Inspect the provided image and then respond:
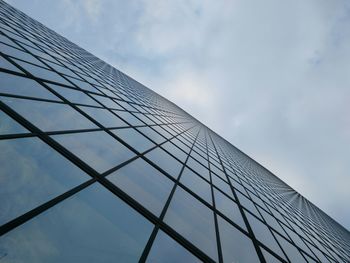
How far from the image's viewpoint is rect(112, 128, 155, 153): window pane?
Answer: 9459mm

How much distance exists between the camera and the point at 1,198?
3.72m

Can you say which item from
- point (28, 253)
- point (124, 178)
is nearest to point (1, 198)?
point (28, 253)

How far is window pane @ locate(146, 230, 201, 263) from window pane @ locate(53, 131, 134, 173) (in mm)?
2001

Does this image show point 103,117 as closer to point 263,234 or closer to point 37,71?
point 37,71

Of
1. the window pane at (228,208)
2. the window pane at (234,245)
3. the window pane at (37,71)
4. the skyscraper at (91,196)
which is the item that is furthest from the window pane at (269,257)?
the window pane at (37,71)

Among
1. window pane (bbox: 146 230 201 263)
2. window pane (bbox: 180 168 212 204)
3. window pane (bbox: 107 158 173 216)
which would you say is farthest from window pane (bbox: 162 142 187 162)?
window pane (bbox: 146 230 201 263)

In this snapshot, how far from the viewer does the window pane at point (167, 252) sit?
482cm

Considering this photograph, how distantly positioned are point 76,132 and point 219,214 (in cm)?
509

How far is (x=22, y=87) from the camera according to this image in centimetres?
754

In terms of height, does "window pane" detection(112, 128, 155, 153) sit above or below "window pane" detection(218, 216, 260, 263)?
above

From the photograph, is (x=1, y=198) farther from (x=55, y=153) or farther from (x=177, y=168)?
(x=177, y=168)

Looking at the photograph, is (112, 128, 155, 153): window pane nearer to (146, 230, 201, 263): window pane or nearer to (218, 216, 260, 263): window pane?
(218, 216, 260, 263): window pane

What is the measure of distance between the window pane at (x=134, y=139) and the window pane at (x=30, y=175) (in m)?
3.96

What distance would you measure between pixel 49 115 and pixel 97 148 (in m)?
1.46
